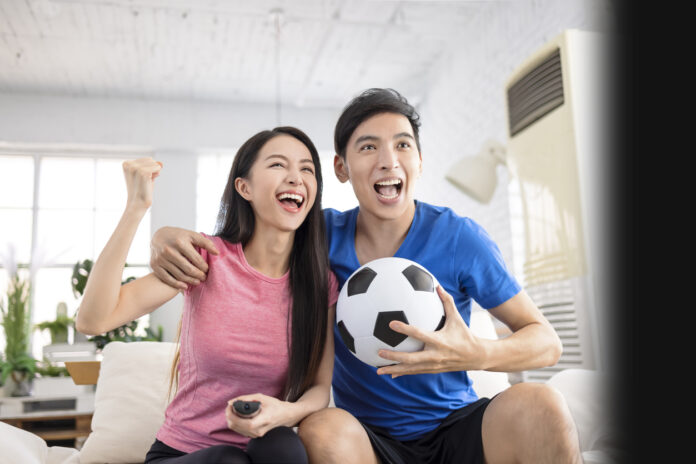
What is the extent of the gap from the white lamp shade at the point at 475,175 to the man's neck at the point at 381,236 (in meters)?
1.48

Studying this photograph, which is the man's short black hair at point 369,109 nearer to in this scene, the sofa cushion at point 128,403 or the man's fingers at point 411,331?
the man's fingers at point 411,331

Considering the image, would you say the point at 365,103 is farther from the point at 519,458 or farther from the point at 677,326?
the point at 677,326

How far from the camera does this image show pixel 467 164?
10.1 ft

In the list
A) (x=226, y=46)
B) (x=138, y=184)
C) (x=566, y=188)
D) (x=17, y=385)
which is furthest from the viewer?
(x=226, y=46)

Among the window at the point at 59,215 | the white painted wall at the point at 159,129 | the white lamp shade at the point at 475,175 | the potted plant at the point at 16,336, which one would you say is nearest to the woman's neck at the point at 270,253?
the white lamp shade at the point at 475,175

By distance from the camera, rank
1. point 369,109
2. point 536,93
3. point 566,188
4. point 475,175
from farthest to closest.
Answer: point 475,175
point 536,93
point 566,188
point 369,109

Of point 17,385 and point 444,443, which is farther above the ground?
point 444,443

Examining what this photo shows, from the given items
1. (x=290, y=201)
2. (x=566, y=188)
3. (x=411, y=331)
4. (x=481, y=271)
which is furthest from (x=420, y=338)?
(x=566, y=188)

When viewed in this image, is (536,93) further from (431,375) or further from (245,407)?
(245,407)

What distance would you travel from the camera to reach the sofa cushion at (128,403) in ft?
→ 6.01

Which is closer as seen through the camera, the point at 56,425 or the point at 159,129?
the point at 56,425

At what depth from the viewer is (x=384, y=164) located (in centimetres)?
155

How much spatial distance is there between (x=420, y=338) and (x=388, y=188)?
1.80 ft

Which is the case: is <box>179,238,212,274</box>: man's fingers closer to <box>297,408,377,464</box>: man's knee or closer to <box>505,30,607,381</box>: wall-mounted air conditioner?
<box>297,408,377,464</box>: man's knee
